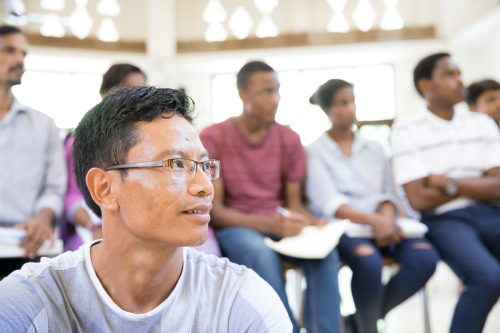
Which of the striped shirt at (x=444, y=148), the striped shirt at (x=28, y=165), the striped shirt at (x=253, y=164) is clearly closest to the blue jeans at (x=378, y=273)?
the striped shirt at (x=444, y=148)

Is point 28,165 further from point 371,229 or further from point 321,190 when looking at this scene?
point 371,229

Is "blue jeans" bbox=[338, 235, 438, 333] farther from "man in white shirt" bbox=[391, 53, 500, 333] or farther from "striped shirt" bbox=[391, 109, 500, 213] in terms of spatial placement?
"striped shirt" bbox=[391, 109, 500, 213]

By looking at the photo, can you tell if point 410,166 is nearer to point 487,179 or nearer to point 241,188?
point 487,179

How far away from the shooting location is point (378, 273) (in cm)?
209

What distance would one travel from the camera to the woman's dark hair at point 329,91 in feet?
8.59

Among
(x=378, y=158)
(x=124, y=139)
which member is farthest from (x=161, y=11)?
(x=124, y=139)

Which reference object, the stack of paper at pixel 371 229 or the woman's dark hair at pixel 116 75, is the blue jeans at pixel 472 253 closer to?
the stack of paper at pixel 371 229

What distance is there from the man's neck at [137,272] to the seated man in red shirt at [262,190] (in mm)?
913

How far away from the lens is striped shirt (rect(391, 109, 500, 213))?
2.37 m

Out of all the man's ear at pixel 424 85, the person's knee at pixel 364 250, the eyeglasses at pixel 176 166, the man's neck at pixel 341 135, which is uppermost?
the man's ear at pixel 424 85

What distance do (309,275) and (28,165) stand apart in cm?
123

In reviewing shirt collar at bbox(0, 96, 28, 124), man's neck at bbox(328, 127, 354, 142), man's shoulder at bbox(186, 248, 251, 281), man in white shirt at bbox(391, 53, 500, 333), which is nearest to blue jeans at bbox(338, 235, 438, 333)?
man in white shirt at bbox(391, 53, 500, 333)

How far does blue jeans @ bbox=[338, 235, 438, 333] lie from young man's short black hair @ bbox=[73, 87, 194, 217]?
125cm

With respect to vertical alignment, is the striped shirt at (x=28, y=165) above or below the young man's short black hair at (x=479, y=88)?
below
